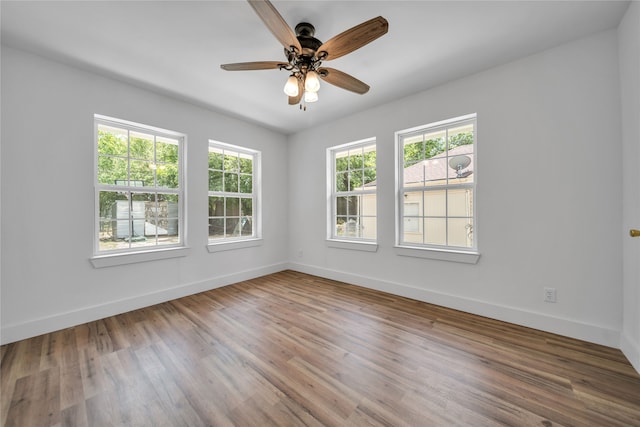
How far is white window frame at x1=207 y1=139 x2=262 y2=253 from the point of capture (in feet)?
12.0

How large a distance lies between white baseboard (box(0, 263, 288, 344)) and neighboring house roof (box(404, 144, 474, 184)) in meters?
3.01

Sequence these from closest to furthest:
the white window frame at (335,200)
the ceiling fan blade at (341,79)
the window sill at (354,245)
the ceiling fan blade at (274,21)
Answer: the ceiling fan blade at (274,21)
the ceiling fan blade at (341,79)
the window sill at (354,245)
the white window frame at (335,200)

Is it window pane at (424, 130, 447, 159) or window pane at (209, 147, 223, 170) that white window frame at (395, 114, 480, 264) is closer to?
window pane at (424, 130, 447, 159)

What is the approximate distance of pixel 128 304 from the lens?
2.75 m

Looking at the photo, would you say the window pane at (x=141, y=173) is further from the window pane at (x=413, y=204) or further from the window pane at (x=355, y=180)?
the window pane at (x=413, y=204)

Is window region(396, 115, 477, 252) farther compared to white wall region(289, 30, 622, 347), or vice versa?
window region(396, 115, 477, 252)

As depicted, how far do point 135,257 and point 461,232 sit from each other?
3.83 meters

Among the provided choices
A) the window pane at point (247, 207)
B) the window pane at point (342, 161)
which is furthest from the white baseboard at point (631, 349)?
the window pane at point (247, 207)

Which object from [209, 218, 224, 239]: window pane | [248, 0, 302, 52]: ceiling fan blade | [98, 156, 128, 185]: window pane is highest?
[248, 0, 302, 52]: ceiling fan blade

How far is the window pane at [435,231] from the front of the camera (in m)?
2.99

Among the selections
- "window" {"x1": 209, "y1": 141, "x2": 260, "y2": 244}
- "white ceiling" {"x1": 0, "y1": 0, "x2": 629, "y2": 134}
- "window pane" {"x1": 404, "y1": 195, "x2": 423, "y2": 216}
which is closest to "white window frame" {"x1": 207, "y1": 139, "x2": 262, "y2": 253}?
"window" {"x1": 209, "y1": 141, "x2": 260, "y2": 244}

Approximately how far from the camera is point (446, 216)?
297 centimetres

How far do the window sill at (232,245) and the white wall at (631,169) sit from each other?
13.6ft

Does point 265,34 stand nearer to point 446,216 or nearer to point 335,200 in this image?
point 335,200
